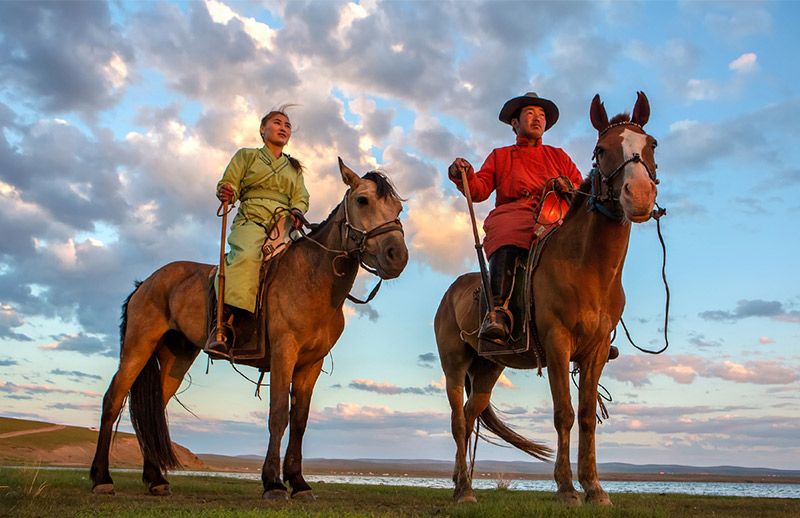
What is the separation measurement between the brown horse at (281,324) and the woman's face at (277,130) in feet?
5.32

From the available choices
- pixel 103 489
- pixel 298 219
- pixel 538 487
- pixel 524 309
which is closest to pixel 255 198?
pixel 298 219

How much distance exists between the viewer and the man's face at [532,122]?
8078mm

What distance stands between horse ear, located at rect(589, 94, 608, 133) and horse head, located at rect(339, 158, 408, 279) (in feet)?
7.61

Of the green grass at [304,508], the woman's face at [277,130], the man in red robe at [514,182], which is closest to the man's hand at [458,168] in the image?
the man in red robe at [514,182]

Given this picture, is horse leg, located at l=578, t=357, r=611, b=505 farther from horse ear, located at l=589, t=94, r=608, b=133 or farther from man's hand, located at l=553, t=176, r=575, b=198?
horse ear, located at l=589, t=94, r=608, b=133

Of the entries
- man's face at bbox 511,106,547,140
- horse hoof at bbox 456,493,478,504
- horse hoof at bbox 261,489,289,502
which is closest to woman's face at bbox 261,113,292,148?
man's face at bbox 511,106,547,140

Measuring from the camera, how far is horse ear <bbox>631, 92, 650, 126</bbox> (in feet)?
19.7

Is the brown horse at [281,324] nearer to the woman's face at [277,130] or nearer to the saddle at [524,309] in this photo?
the saddle at [524,309]

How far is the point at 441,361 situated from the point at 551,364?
9.40 ft

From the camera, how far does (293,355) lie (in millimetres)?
7055

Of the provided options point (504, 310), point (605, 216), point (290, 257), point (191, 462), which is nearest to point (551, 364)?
point (504, 310)

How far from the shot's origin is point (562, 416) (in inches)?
227

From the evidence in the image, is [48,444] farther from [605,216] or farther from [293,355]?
[605,216]

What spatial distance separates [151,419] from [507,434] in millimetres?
5184
